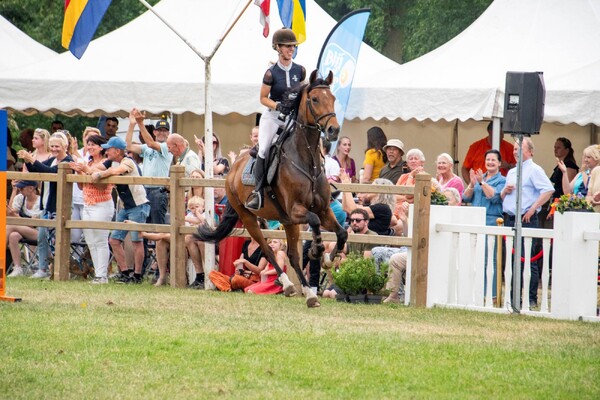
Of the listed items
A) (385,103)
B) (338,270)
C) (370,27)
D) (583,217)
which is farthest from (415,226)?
(370,27)

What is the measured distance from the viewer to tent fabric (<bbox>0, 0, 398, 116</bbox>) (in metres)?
19.2

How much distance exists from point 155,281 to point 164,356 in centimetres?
761

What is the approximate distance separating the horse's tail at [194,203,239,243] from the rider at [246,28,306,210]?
94cm

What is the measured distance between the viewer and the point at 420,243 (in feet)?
44.4

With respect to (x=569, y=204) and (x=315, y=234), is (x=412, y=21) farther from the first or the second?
Answer: (x=569, y=204)

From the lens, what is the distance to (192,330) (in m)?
10.5

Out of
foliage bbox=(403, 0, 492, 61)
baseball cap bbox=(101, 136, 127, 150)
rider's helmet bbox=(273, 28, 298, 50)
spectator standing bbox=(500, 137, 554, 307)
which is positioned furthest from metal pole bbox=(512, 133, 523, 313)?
foliage bbox=(403, 0, 492, 61)

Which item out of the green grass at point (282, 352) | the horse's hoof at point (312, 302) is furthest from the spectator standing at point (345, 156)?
the green grass at point (282, 352)

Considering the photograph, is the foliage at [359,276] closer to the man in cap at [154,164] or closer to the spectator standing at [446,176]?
the spectator standing at [446,176]

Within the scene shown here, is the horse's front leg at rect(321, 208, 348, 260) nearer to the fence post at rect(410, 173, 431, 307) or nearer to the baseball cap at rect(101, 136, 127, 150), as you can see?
the fence post at rect(410, 173, 431, 307)

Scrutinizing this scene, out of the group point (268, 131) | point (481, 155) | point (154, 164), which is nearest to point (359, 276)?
point (268, 131)

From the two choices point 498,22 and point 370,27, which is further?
point 370,27

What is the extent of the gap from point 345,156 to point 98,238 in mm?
4754

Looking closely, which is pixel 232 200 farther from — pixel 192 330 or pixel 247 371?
pixel 247 371
